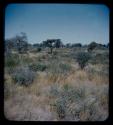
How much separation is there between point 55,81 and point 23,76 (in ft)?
1.07

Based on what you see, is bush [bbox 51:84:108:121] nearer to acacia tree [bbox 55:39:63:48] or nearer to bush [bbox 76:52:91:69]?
bush [bbox 76:52:91:69]

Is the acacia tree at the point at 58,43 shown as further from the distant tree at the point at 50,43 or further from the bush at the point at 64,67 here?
the bush at the point at 64,67

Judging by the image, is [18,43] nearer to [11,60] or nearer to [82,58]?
[11,60]

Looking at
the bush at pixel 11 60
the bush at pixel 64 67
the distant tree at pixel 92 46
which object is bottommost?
the bush at pixel 64 67

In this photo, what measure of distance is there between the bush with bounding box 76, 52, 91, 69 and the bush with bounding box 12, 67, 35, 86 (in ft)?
1.58

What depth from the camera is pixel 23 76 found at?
2.59 meters

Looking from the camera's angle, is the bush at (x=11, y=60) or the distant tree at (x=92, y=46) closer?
the bush at (x=11, y=60)

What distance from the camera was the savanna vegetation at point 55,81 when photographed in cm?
251

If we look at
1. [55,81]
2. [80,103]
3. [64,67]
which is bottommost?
[80,103]

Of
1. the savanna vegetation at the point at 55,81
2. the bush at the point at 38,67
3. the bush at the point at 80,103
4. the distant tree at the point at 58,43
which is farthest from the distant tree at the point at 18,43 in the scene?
the bush at the point at 80,103

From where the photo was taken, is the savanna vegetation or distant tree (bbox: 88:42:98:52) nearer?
the savanna vegetation

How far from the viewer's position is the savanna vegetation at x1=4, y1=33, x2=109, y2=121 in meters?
2.51

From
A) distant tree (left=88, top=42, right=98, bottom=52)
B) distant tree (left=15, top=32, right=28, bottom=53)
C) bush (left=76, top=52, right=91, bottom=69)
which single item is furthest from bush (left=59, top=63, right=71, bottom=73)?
distant tree (left=15, top=32, right=28, bottom=53)

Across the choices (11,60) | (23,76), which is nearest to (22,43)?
(11,60)
